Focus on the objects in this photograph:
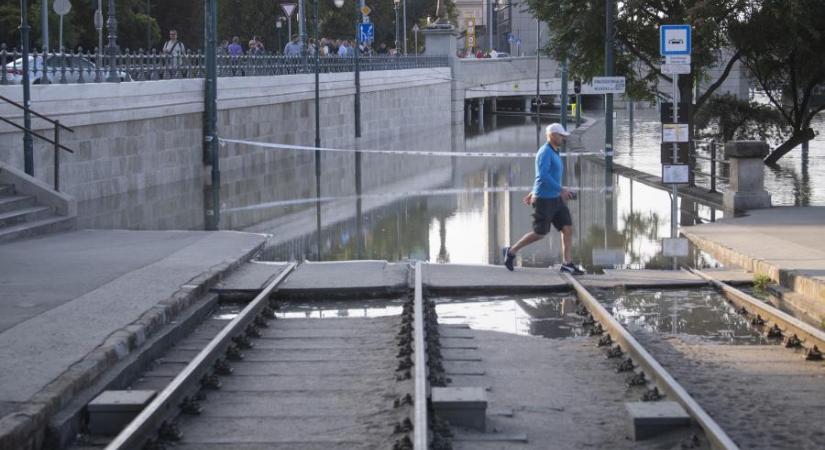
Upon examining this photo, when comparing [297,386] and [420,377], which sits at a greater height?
[420,377]

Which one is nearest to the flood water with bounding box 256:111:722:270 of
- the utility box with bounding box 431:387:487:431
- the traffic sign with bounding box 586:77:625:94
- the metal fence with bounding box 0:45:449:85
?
the traffic sign with bounding box 586:77:625:94

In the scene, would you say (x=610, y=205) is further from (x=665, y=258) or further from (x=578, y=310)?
(x=578, y=310)

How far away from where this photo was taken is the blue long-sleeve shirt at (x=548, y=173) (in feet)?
49.9

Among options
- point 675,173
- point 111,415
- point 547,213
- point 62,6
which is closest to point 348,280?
point 547,213

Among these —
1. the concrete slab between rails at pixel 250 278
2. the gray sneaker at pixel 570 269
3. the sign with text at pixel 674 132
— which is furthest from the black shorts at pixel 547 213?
the sign with text at pixel 674 132

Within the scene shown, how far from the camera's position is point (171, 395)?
8.45 m

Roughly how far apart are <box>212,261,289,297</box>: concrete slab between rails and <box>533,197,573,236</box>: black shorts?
2982 millimetres

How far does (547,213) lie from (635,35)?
19187mm

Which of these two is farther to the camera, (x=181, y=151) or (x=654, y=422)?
(x=181, y=151)

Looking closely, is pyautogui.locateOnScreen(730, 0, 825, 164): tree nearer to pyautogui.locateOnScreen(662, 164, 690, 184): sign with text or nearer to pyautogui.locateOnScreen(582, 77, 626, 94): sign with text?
pyautogui.locateOnScreen(582, 77, 626, 94): sign with text

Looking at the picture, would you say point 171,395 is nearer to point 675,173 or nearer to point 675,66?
point 675,173

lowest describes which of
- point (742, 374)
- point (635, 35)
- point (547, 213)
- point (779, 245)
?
point (742, 374)

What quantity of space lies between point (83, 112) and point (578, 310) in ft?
49.8

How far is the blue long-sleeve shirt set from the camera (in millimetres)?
15211
